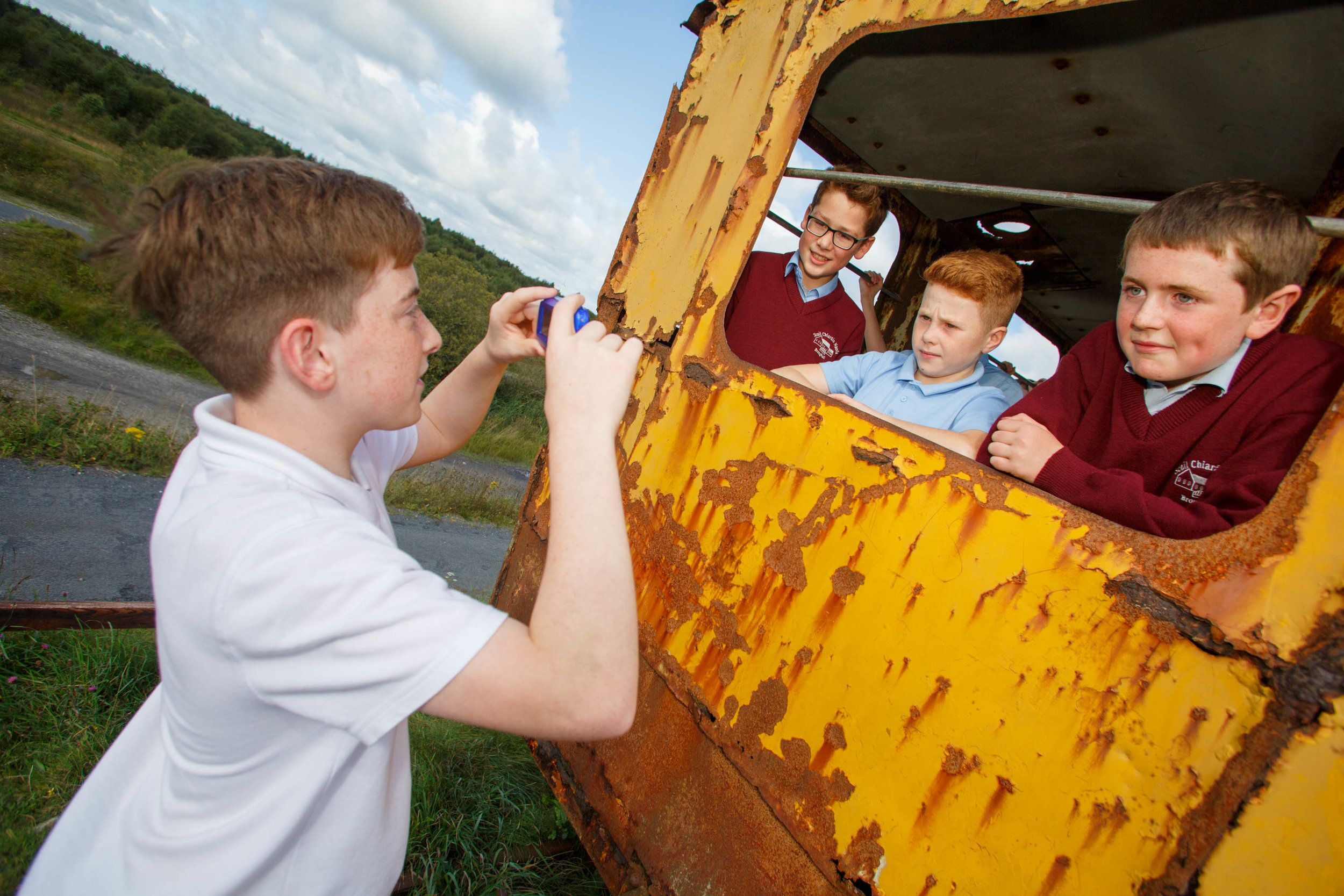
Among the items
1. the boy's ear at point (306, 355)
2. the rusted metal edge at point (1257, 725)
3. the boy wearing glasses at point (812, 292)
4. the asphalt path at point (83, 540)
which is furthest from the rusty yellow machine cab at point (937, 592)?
the asphalt path at point (83, 540)

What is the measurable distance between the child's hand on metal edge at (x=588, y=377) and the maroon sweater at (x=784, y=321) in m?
1.45

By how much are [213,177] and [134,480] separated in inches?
218

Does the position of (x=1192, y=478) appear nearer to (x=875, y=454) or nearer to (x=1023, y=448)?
(x=1023, y=448)

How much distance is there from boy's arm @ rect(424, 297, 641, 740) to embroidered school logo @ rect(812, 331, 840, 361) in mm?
1759

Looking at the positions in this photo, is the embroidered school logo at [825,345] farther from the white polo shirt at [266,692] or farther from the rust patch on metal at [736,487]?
the white polo shirt at [266,692]

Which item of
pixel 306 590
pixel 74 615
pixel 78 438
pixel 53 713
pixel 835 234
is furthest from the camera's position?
pixel 78 438

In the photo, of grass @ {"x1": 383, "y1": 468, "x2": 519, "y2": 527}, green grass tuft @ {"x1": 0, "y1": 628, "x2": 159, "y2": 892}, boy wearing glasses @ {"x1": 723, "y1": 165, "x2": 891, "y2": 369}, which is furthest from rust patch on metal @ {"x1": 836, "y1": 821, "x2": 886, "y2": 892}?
grass @ {"x1": 383, "y1": 468, "x2": 519, "y2": 527}

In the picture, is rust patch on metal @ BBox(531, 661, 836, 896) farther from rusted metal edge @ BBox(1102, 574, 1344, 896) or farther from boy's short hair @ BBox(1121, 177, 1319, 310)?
boy's short hair @ BBox(1121, 177, 1319, 310)

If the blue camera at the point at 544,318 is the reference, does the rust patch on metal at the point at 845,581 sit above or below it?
below

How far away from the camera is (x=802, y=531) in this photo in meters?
1.29

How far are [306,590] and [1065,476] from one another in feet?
3.75

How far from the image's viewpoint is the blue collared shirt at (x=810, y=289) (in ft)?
8.16

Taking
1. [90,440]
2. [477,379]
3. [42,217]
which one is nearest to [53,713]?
[477,379]

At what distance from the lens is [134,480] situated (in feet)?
16.5
